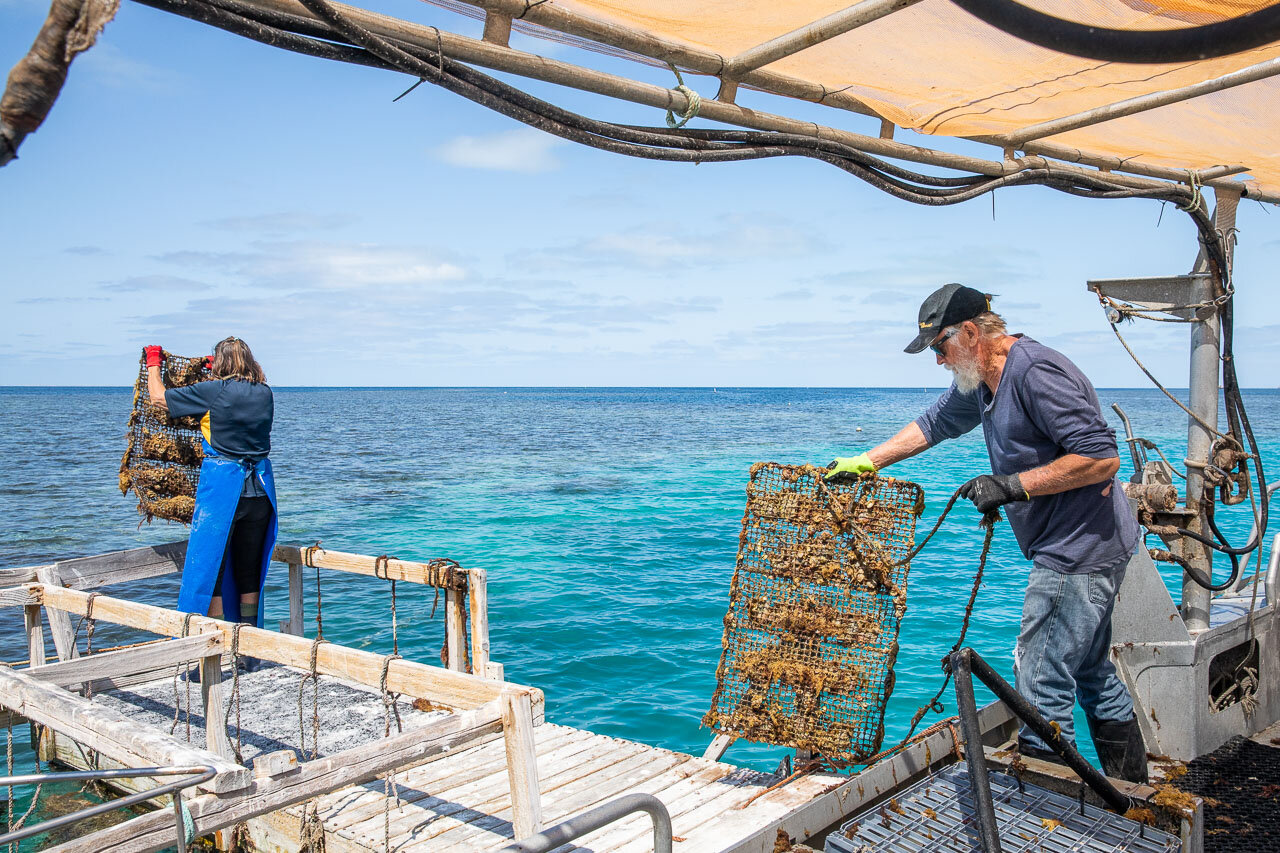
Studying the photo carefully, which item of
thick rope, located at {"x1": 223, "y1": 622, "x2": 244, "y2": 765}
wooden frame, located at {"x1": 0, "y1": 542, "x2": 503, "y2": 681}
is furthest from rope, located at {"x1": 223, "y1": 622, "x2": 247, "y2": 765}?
wooden frame, located at {"x1": 0, "y1": 542, "x2": 503, "y2": 681}

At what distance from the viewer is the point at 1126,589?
4.36m

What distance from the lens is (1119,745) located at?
3721 millimetres

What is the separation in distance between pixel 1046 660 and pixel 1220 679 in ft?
7.07

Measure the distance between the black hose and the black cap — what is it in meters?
1.02

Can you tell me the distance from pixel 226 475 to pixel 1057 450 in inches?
203

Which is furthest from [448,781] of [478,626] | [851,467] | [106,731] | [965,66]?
[965,66]

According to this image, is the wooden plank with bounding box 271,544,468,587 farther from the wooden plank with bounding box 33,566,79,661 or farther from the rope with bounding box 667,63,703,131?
the rope with bounding box 667,63,703,131

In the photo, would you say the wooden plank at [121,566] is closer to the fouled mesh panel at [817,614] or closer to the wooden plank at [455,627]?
the wooden plank at [455,627]

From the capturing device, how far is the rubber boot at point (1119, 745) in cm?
371

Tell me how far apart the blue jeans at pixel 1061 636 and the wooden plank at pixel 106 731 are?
3.09 meters

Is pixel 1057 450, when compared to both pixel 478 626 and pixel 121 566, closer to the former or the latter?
pixel 478 626

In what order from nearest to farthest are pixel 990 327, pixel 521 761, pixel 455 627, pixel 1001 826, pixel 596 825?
pixel 596 825 < pixel 1001 826 < pixel 521 761 < pixel 990 327 < pixel 455 627

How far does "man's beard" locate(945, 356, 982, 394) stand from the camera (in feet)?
12.5

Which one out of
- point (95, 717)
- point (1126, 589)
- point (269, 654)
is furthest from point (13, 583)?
point (1126, 589)
